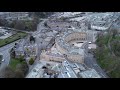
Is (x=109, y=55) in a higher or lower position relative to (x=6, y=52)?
lower

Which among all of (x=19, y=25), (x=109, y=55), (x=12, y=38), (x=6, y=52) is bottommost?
(x=109, y=55)

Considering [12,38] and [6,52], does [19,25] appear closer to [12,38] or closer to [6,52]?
[12,38]

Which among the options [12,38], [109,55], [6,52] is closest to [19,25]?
[12,38]

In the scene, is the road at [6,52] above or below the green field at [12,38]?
below

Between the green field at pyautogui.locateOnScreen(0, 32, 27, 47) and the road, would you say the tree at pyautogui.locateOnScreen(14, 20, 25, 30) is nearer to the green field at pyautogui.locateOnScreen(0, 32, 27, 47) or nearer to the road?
the green field at pyautogui.locateOnScreen(0, 32, 27, 47)

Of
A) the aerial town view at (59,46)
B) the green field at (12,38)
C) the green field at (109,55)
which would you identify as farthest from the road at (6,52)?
the green field at (109,55)

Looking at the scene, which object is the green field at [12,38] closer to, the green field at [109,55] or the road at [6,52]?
the road at [6,52]
